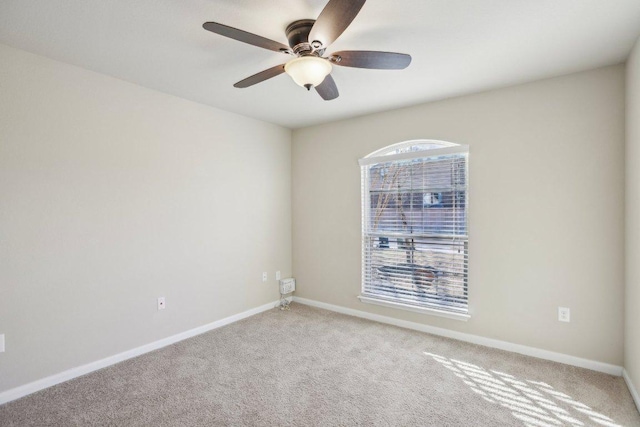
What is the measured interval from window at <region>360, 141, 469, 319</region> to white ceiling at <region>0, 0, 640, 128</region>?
775mm

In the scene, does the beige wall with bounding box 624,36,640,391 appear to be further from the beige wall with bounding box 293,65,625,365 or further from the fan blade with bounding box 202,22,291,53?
the fan blade with bounding box 202,22,291,53

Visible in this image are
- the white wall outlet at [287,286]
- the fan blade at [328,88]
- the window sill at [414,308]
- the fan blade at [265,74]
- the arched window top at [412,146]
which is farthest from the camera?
the white wall outlet at [287,286]

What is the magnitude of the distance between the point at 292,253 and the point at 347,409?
104 inches

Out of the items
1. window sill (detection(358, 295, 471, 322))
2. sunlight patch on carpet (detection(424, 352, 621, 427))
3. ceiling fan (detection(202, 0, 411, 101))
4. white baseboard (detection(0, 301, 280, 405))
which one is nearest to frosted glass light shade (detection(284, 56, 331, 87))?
ceiling fan (detection(202, 0, 411, 101))

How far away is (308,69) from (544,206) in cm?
233

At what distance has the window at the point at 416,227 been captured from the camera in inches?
127

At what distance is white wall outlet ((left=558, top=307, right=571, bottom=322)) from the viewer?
8.74 ft

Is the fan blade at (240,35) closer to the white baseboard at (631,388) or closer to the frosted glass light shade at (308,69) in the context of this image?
the frosted glass light shade at (308,69)

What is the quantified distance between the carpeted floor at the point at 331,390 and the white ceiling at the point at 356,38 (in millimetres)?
2441

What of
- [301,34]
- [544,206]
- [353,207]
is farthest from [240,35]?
[544,206]

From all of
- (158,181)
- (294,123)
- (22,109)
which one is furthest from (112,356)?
(294,123)

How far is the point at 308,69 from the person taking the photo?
194cm

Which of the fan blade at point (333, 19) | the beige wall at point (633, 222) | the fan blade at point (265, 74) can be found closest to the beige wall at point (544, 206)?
the beige wall at point (633, 222)

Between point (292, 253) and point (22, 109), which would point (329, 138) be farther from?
point (22, 109)
